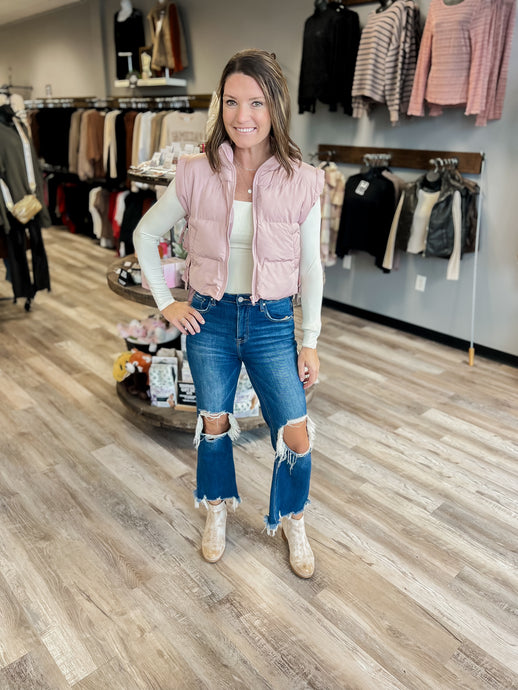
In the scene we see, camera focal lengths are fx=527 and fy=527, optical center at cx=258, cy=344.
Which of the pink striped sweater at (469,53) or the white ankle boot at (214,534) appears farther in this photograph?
the pink striped sweater at (469,53)

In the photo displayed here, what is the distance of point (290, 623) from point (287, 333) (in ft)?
2.84

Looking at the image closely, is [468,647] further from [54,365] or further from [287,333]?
[54,365]

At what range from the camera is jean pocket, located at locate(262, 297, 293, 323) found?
55.7 inches

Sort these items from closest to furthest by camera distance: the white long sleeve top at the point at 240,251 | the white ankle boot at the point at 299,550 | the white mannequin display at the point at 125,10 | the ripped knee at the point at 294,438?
1. the white long sleeve top at the point at 240,251
2. the ripped knee at the point at 294,438
3. the white ankle boot at the point at 299,550
4. the white mannequin display at the point at 125,10

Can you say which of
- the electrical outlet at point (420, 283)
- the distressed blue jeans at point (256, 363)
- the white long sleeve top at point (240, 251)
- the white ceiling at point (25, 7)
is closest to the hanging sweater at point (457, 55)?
the electrical outlet at point (420, 283)

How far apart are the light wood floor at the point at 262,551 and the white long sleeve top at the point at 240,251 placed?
2.78 feet

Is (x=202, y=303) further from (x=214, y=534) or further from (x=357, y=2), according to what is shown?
(x=357, y=2)

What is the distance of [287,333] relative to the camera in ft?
4.80

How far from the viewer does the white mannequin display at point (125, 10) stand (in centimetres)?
556

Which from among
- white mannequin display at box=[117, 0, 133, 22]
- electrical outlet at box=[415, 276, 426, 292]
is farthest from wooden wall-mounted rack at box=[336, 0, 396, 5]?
white mannequin display at box=[117, 0, 133, 22]

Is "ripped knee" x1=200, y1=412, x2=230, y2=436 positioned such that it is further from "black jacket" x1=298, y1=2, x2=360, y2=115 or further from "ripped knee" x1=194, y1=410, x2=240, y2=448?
"black jacket" x1=298, y1=2, x2=360, y2=115

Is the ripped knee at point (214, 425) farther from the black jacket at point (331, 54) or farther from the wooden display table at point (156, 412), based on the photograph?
the black jacket at point (331, 54)

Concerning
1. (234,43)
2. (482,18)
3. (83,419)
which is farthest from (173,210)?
(234,43)

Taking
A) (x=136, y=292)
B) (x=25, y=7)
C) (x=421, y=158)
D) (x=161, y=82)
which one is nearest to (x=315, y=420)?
(x=136, y=292)
